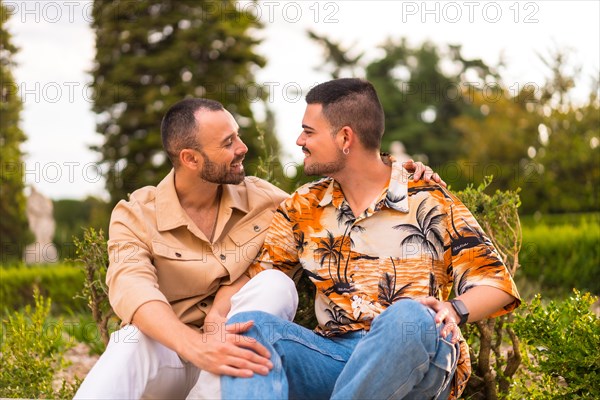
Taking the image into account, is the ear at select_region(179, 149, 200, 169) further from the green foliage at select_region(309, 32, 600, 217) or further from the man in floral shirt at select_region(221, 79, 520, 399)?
the green foliage at select_region(309, 32, 600, 217)

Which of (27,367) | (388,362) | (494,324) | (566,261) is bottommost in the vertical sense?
(566,261)

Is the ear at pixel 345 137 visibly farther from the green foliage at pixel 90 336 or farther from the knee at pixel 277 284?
the green foliage at pixel 90 336

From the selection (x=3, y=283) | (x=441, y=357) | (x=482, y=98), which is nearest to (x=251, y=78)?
(x=482, y=98)

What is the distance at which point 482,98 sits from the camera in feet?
73.9

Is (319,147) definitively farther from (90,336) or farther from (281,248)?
(90,336)

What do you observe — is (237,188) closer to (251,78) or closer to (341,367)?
(341,367)

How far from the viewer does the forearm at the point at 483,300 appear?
284 cm

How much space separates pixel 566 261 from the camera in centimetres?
952

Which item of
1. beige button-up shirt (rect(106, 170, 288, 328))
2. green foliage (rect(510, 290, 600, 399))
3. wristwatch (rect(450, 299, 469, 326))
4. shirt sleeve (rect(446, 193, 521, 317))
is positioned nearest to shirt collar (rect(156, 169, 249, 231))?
beige button-up shirt (rect(106, 170, 288, 328))

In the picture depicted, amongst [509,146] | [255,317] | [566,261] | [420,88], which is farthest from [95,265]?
[420,88]

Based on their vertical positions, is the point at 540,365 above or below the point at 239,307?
below

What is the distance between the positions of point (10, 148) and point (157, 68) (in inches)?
162

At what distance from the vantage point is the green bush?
30.8 feet

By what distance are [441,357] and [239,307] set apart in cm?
77
